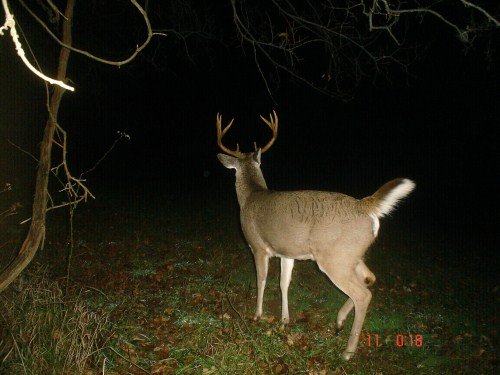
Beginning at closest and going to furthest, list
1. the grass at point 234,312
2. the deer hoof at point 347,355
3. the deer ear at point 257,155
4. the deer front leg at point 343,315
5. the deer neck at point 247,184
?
the grass at point 234,312, the deer hoof at point 347,355, the deer front leg at point 343,315, the deer neck at point 247,184, the deer ear at point 257,155

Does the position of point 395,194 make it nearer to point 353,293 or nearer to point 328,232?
point 328,232

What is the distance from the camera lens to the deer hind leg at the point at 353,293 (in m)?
4.71

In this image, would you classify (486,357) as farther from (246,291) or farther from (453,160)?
(453,160)

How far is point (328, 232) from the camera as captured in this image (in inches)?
189

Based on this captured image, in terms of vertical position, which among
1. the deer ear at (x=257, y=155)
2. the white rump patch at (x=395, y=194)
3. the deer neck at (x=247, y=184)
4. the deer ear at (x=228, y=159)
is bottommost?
the deer neck at (x=247, y=184)

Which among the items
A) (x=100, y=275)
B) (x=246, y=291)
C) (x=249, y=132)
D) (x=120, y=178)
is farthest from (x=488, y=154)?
(x=100, y=275)

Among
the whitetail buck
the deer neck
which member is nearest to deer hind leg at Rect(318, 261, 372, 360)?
the whitetail buck

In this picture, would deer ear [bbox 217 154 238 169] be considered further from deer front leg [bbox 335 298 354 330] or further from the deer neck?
deer front leg [bbox 335 298 354 330]
